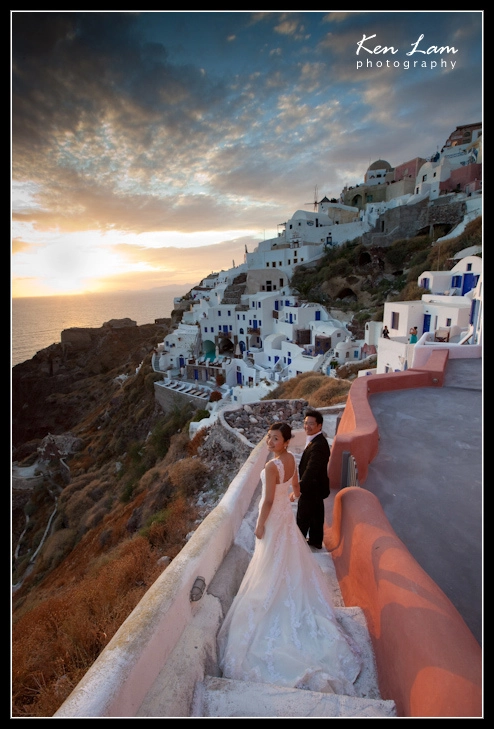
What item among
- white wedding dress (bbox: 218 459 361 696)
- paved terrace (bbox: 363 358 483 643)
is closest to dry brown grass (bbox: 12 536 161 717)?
white wedding dress (bbox: 218 459 361 696)

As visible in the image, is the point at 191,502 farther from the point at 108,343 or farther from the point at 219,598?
the point at 108,343

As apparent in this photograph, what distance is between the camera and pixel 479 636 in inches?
82.8

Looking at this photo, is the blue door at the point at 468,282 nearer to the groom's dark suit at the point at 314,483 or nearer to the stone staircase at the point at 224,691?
the groom's dark suit at the point at 314,483

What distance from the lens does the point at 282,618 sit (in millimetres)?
2168

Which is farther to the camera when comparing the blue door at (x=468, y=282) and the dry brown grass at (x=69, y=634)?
the blue door at (x=468, y=282)

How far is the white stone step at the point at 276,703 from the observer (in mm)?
1624

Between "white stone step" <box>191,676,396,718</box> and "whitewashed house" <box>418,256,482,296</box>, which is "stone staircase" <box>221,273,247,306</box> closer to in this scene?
"whitewashed house" <box>418,256,482,296</box>

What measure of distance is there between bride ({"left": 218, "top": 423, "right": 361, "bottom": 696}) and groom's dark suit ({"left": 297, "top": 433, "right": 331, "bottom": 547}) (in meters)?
0.36

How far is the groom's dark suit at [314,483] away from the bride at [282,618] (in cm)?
36

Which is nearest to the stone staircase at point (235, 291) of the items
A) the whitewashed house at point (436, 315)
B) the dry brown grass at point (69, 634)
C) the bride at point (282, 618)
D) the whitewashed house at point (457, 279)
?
the whitewashed house at point (457, 279)

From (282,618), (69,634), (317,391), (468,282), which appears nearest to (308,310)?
(468,282)

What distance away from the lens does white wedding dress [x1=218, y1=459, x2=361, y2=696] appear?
6.38 ft

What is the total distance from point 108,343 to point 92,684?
5546cm
